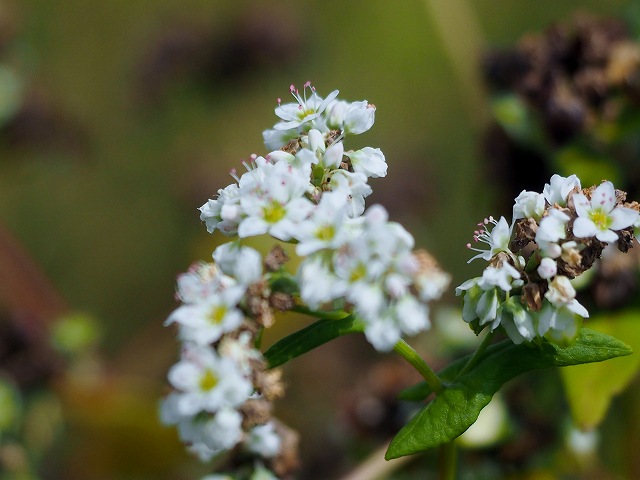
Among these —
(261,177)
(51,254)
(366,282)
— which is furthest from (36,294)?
(366,282)

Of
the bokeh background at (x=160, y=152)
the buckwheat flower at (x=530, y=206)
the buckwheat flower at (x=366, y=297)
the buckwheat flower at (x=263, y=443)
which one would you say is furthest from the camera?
the bokeh background at (x=160, y=152)

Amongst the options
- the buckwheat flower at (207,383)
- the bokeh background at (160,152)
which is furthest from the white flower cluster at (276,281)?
the bokeh background at (160,152)

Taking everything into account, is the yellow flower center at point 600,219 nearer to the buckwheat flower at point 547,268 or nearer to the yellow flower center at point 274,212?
the buckwheat flower at point 547,268

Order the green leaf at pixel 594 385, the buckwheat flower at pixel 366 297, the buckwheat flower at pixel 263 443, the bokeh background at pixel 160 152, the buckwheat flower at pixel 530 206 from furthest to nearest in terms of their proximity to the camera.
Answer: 1. the bokeh background at pixel 160 152
2. the green leaf at pixel 594 385
3. the buckwheat flower at pixel 263 443
4. the buckwheat flower at pixel 530 206
5. the buckwheat flower at pixel 366 297

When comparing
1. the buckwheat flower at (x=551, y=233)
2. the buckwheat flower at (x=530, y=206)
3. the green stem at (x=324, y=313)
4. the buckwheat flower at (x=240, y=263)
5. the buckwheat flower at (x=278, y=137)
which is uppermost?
the buckwheat flower at (x=278, y=137)

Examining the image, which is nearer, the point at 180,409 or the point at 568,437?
the point at 180,409

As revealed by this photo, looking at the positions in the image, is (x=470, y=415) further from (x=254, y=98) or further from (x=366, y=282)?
(x=254, y=98)

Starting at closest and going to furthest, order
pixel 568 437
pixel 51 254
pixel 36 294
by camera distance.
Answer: pixel 568 437
pixel 36 294
pixel 51 254
